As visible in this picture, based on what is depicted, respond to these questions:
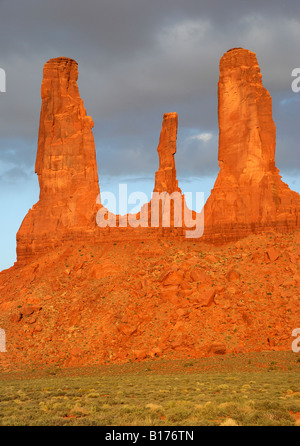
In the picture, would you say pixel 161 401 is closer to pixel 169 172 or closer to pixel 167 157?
pixel 169 172

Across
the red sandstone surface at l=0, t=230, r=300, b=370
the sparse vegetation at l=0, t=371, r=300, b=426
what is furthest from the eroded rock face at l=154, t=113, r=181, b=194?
the sparse vegetation at l=0, t=371, r=300, b=426

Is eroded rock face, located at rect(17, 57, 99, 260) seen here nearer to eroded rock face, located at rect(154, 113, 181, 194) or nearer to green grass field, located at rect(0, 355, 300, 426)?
eroded rock face, located at rect(154, 113, 181, 194)

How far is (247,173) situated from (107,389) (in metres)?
35.7

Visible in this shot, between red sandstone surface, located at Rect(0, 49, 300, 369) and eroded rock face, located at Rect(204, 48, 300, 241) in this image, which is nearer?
red sandstone surface, located at Rect(0, 49, 300, 369)

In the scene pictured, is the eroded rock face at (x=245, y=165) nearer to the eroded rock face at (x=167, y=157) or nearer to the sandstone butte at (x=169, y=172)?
the sandstone butte at (x=169, y=172)

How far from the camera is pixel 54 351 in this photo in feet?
157

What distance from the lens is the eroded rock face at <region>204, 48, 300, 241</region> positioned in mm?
59344

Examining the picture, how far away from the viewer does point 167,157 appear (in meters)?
67.0

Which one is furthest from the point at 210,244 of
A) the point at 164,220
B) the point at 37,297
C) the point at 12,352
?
the point at 12,352

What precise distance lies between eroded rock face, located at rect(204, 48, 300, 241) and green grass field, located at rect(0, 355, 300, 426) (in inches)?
842

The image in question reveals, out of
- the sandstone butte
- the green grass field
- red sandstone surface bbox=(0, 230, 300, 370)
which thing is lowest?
the green grass field

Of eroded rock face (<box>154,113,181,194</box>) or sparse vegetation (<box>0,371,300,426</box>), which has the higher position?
eroded rock face (<box>154,113,181,194</box>)

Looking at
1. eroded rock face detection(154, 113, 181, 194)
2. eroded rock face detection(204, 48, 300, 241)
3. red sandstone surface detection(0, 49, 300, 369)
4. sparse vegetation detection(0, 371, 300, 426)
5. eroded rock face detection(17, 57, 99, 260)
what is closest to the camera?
sparse vegetation detection(0, 371, 300, 426)
